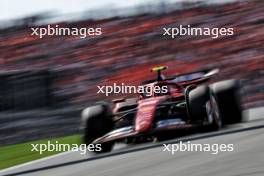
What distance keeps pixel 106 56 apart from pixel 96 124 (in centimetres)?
773

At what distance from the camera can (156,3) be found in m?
17.8

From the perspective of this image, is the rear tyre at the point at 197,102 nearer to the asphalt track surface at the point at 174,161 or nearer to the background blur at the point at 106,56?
the asphalt track surface at the point at 174,161

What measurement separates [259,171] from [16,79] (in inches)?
328

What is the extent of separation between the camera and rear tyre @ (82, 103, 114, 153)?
8.41 meters

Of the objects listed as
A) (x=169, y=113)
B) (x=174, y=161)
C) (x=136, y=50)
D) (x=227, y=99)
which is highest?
(x=136, y=50)

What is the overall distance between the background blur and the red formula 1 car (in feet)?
7.14

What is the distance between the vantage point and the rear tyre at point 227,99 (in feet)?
27.0

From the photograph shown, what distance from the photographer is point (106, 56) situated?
1611 centimetres

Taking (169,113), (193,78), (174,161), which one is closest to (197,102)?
(169,113)

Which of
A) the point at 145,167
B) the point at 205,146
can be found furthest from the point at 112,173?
the point at 205,146

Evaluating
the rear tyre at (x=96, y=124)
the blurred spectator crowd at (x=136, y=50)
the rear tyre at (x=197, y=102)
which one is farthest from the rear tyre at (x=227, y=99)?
the blurred spectator crowd at (x=136, y=50)

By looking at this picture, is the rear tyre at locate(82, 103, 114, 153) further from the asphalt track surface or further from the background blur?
the background blur

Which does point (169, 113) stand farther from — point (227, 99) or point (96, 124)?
point (96, 124)

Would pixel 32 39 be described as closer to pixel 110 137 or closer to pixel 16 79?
pixel 16 79
